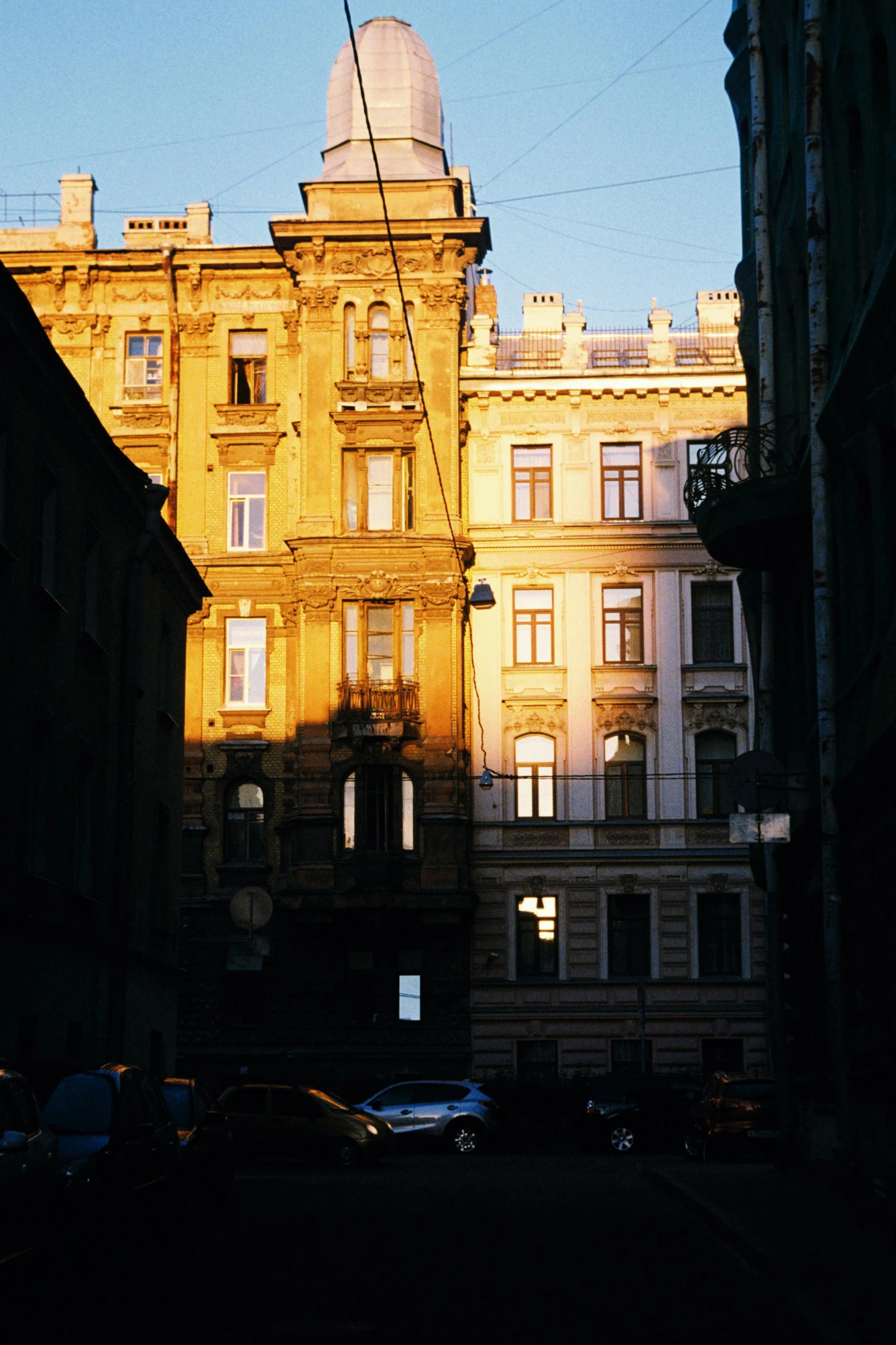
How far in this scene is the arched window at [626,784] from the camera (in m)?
45.2

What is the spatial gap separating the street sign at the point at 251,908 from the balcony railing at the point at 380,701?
16.8 m

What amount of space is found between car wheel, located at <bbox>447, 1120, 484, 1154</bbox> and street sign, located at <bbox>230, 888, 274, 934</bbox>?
8.63 metres

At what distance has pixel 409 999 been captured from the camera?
143 feet

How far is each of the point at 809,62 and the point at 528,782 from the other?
27.9 meters

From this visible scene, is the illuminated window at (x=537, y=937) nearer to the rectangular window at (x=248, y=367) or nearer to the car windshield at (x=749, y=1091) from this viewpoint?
the rectangular window at (x=248, y=367)

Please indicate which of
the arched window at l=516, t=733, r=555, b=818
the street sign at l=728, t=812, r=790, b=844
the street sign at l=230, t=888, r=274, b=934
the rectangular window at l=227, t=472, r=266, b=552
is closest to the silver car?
the street sign at l=230, t=888, r=274, b=934

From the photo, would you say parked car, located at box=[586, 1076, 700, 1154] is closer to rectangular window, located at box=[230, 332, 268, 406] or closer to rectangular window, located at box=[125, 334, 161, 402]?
rectangular window, located at box=[230, 332, 268, 406]

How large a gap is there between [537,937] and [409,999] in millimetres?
3495

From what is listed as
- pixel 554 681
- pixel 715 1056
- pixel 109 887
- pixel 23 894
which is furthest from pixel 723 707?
pixel 23 894

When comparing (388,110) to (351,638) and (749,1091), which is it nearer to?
(351,638)

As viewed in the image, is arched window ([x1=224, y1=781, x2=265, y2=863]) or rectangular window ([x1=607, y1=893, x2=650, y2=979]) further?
arched window ([x1=224, y1=781, x2=265, y2=863])

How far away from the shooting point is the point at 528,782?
4525 centimetres

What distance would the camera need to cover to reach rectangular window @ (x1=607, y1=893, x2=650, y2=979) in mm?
44531

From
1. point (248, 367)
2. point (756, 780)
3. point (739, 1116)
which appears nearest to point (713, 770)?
point (248, 367)
